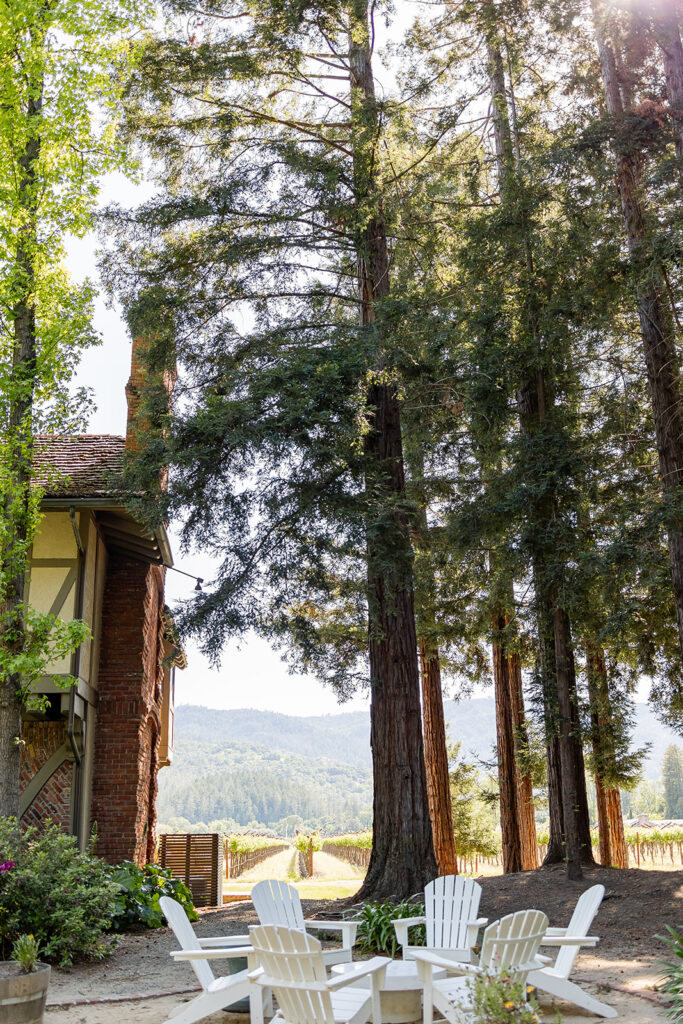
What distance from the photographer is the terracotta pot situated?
5.34 m

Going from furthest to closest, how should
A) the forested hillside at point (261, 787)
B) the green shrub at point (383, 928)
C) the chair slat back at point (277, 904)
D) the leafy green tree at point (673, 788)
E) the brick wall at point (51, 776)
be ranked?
the forested hillside at point (261, 787)
the leafy green tree at point (673, 788)
the brick wall at point (51, 776)
the green shrub at point (383, 928)
the chair slat back at point (277, 904)

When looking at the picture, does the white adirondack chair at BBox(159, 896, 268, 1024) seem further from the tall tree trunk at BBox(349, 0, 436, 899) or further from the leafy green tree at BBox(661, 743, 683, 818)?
the leafy green tree at BBox(661, 743, 683, 818)

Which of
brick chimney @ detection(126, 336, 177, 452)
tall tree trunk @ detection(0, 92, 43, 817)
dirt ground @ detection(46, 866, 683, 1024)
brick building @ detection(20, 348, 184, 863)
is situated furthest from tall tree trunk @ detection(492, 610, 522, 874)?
tall tree trunk @ detection(0, 92, 43, 817)

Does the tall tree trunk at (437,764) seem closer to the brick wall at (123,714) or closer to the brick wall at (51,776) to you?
the brick wall at (123,714)

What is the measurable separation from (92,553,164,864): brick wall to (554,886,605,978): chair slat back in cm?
807

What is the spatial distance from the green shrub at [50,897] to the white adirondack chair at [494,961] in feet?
13.6

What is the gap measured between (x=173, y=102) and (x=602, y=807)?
48.3 feet

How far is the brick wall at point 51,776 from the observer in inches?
468

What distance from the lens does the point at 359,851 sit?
32156 millimetres

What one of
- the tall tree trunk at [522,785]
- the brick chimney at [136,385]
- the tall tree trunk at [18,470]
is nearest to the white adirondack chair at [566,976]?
the tall tree trunk at [18,470]

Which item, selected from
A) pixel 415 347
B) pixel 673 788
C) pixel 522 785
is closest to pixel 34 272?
pixel 415 347

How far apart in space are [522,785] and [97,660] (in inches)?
352

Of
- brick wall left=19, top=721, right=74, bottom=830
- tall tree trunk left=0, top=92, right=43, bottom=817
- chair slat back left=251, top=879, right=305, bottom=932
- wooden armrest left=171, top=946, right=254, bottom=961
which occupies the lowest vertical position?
wooden armrest left=171, top=946, right=254, bottom=961

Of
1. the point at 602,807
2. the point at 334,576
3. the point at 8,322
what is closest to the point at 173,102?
the point at 8,322
